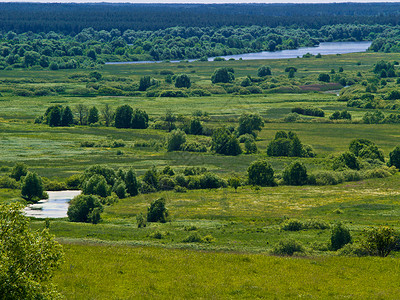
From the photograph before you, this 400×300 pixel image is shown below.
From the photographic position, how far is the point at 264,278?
40094 mm

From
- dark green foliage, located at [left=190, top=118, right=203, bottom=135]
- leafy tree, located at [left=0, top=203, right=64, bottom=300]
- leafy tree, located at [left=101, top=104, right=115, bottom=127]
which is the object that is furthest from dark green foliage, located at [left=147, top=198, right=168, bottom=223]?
leafy tree, located at [left=101, top=104, right=115, bottom=127]

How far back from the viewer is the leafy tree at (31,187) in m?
84.8

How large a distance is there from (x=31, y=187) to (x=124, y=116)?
253 ft

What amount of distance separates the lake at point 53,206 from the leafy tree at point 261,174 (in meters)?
29.3

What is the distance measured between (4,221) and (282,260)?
2544 centimetres

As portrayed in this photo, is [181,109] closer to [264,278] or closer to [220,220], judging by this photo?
[220,220]

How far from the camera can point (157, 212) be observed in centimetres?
7256

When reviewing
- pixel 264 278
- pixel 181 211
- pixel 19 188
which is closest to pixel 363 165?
pixel 181 211

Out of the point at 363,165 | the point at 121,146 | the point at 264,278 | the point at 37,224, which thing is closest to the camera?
the point at 264,278

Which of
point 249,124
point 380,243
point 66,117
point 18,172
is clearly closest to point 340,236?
point 380,243

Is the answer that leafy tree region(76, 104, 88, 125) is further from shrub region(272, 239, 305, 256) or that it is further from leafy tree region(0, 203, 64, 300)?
leafy tree region(0, 203, 64, 300)

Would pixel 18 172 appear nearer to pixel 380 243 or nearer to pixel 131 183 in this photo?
pixel 131 183

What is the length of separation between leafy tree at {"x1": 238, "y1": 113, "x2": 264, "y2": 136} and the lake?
6030 cm

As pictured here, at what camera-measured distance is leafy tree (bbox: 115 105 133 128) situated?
16025 cm
